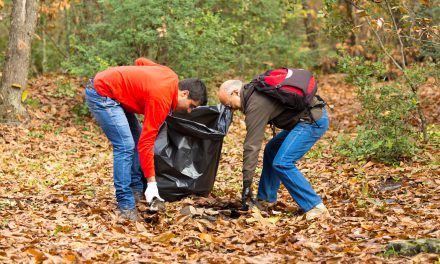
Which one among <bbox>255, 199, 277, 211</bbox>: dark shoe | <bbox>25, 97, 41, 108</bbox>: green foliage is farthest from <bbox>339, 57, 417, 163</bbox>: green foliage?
<bbox>25, 97, 41, 108</bbox>: green foliage

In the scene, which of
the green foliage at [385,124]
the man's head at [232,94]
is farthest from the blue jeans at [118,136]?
the green foliage at [385,124]

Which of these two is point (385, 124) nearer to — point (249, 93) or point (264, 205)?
point (264, 205)

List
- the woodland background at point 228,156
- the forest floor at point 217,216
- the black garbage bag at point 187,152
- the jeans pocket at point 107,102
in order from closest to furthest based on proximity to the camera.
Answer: the forest floor at point 217,216
the woodland background at point 228,156
the jeans pocket at point 107,102
the black garbage bag at point 187,152

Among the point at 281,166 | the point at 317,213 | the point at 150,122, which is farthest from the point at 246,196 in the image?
the point at 150,122

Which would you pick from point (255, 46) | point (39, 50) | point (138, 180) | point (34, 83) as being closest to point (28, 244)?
point (138, 180)

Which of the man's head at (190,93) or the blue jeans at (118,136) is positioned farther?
the blue jeans at (118,136)

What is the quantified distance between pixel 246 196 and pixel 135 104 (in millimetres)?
1379

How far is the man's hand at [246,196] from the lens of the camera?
238 inches

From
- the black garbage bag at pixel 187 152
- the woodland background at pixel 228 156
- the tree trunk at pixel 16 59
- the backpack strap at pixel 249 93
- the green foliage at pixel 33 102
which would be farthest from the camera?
the green foliage at pixel 33 102

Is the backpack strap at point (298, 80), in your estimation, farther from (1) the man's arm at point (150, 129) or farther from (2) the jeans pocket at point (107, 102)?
(2) the jeans pocket at point (107, 102)

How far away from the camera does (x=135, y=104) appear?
6012 mm

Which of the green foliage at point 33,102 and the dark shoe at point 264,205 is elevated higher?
the dark shoe at point 264,205

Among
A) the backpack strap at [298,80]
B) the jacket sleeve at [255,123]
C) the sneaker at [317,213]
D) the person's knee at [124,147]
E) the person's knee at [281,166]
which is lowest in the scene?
the sneaker at [317,213]

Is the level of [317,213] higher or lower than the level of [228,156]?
higher
